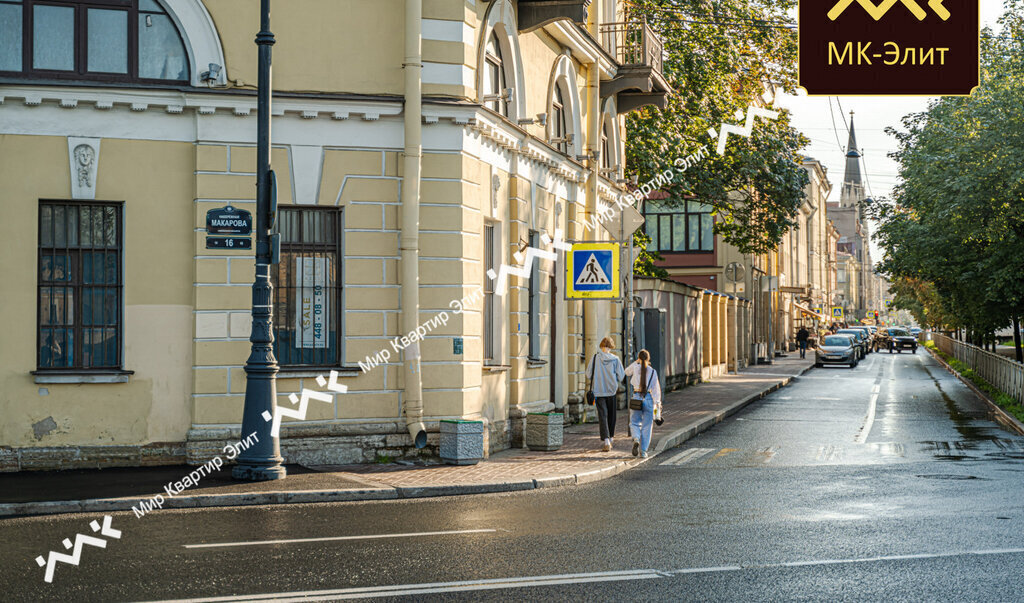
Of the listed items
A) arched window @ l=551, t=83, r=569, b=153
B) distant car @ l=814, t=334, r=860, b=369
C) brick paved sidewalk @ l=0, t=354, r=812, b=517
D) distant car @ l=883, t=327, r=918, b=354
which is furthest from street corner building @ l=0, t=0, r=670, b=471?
distant car @ l=883, t=327, r=918, b=354

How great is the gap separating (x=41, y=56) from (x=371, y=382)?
229 inches

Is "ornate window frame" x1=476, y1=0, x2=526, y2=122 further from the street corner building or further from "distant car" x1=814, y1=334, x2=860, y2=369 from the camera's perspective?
"distant car" x1=814, y1=334, x2=860, y2=369

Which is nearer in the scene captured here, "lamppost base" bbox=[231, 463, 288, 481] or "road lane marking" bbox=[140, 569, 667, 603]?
"road lane marking" bbox=[140, 569, 667, 603]

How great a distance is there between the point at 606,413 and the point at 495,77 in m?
5.49

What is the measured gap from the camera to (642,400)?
627 inches

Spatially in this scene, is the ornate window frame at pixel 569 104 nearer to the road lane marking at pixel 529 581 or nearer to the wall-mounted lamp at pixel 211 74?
the wall-mounted lamp at pixel 211 74

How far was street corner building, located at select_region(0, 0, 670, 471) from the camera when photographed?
537 inches

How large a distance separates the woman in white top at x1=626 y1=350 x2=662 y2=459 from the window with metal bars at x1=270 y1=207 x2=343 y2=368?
431 centimetres

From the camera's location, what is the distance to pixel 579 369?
21.2 meters

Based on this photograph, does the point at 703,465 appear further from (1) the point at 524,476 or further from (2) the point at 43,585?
(2) the point at 43,585


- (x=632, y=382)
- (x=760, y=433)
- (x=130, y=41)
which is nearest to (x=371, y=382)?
(x=632, y=382)

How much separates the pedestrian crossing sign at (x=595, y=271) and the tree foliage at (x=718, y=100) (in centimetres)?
1103

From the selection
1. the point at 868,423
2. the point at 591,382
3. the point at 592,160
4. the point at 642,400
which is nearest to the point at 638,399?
the point at 642,400

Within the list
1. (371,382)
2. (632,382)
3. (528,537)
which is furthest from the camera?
(632,382)
